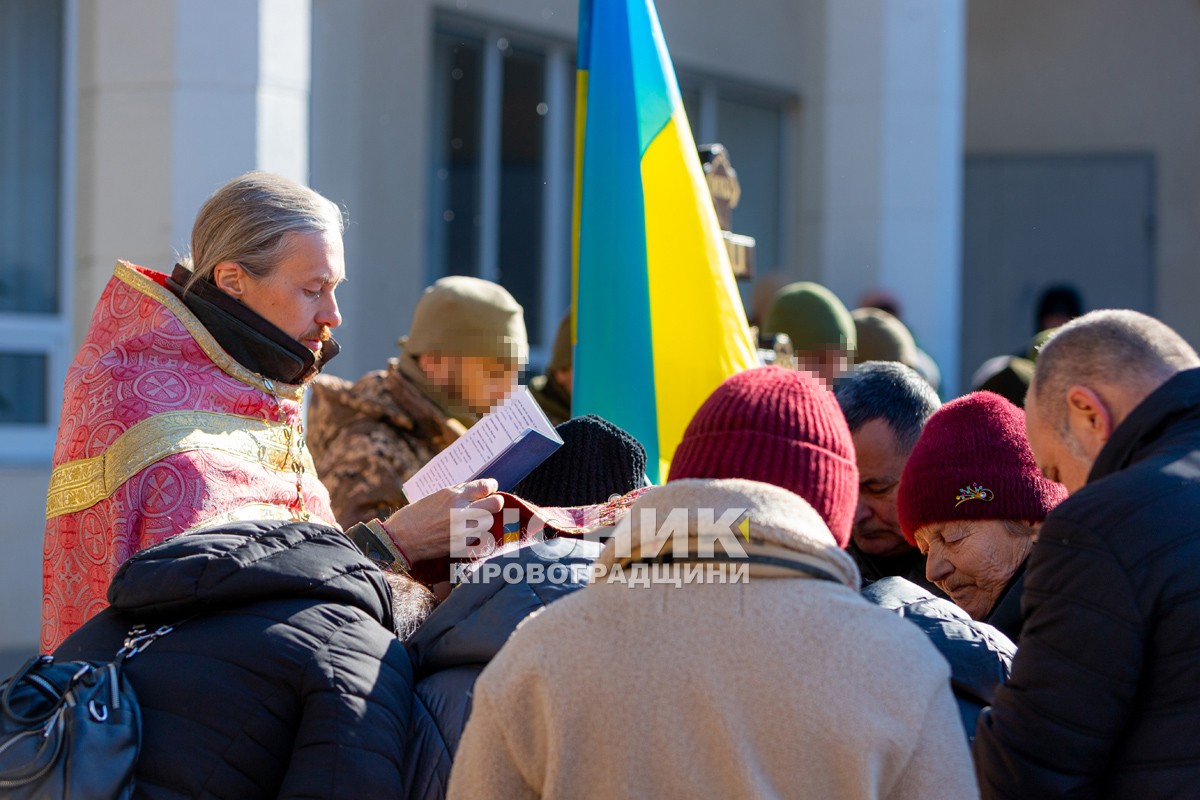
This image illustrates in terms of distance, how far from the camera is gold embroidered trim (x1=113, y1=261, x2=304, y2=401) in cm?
290

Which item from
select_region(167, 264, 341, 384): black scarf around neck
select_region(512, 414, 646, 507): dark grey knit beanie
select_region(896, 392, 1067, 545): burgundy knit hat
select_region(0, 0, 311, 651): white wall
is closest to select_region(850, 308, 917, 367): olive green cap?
select_region(0, 0, 311, 651): white wall

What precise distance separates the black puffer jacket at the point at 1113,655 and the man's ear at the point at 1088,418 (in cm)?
12

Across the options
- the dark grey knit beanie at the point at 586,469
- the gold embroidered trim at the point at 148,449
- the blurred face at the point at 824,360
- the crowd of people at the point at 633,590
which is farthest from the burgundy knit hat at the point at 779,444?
the blurred face at the point at 824,360

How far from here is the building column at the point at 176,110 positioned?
5570 millimetres

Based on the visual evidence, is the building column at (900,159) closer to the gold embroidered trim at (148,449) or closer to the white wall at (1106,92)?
the white wall at (1106,92)

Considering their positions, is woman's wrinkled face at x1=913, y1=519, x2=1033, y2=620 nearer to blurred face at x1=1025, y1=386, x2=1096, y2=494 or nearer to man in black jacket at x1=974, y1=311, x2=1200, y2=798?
blurred face at x1=1025, y1=386, x2=1096, y2=494

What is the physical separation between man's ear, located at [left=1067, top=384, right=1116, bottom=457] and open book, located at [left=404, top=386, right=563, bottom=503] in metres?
0.97

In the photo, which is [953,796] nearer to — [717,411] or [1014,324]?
[717,411]

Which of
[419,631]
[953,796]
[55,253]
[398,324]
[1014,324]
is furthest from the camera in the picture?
[1014,324]

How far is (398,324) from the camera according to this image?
7750 millimetres

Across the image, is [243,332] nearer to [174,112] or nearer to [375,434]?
[375,434]

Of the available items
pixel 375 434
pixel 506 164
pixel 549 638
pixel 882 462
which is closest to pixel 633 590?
pixel 549 638

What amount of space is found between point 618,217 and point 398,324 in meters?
3.87

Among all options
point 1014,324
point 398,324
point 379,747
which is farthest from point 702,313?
point 1014,324
